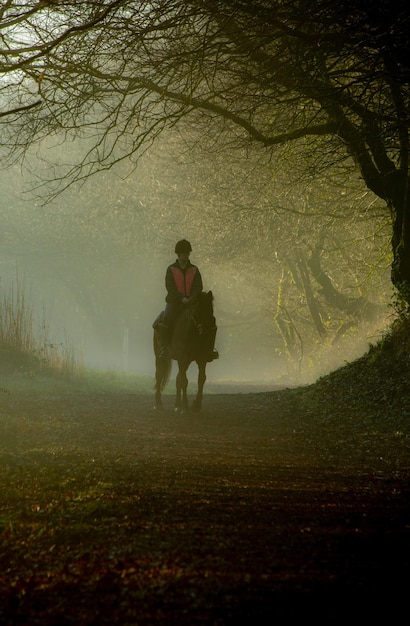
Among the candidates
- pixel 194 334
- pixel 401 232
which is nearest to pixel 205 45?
pixel 194 334

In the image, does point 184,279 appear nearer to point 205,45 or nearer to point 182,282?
point 182,282

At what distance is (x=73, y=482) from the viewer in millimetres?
5426

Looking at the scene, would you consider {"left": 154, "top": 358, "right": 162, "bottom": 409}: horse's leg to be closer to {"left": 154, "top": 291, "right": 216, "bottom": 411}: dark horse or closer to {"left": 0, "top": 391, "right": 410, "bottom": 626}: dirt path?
{"left": 154, "top": 291, "right": 216, "bottom": 411}: dark horse

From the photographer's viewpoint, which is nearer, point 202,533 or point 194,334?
point 202,533

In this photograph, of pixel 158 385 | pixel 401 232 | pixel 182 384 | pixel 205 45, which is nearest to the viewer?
pixel 205 45

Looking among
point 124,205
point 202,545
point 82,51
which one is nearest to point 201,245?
point 124,205

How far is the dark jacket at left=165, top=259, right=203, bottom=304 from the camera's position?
1151 cm

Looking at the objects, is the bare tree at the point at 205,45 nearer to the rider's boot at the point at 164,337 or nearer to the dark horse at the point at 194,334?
the dark horse at the point at 194,334

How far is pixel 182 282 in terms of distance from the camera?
37.8ft

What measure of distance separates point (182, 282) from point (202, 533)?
7.95 metres

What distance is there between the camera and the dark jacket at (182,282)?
1151 centimetres

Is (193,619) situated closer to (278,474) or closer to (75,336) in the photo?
(278,474)

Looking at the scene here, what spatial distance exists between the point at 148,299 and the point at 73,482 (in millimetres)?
40499

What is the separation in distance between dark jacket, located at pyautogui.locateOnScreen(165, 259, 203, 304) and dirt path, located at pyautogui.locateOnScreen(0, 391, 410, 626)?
3.86 metres
